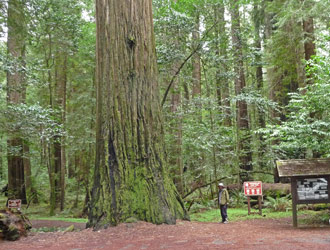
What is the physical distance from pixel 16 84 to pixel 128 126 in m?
8.26

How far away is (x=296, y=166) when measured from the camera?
28.3 feet

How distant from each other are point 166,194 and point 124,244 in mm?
1989

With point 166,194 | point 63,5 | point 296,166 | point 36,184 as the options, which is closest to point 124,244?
point 166,194

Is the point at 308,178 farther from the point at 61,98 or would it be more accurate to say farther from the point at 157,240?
the point at 61,98

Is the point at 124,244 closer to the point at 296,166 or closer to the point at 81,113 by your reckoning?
the point at 296,166

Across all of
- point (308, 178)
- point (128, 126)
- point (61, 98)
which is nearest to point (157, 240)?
point (128, 126)

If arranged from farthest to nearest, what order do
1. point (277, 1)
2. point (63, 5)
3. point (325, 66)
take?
point (277, 1) → point (63, 5) → point (325, 66)

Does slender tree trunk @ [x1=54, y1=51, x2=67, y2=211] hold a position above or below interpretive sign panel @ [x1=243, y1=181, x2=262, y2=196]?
above

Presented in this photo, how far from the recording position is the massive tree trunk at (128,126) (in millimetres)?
7078

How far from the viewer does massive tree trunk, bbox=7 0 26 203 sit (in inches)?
432

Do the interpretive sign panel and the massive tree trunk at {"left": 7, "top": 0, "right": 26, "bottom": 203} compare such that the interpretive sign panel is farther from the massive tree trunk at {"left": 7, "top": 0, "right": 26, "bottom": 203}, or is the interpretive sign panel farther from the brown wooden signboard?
the massive tree trunk at {"left": 7, "top": 0, "right": 26, "bottom": 203}

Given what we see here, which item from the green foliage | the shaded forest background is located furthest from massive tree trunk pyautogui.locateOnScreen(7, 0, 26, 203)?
the green foliage

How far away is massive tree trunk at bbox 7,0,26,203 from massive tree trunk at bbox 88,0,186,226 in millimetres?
3994

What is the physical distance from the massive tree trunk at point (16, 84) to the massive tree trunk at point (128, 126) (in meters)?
3.99
